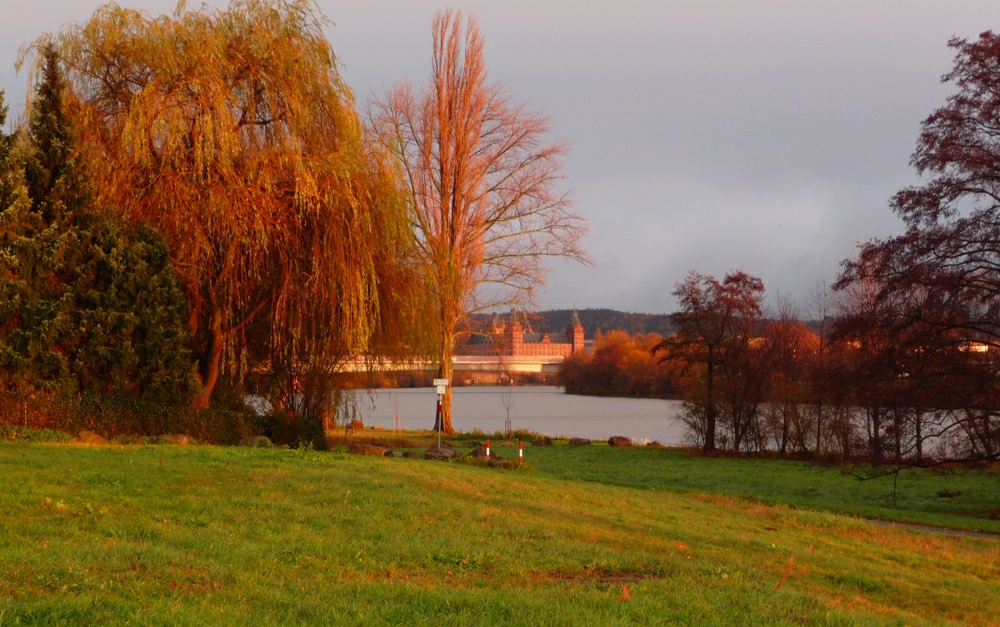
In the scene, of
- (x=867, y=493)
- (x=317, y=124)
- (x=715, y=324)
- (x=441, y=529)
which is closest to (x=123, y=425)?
(x=317, y=124)

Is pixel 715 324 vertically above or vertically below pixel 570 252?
below

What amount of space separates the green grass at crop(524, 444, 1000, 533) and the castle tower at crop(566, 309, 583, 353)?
47.1 metres

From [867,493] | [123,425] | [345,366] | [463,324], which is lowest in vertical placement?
[867,493]

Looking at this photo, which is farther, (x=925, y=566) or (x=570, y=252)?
(x=570, y=252)

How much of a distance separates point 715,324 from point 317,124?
68.2 feet

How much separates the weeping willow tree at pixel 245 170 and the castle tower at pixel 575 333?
193 feet

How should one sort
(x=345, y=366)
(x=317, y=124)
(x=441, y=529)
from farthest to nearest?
(x=345, y=366)
(x=317, y=124)
(x=441, y=529)

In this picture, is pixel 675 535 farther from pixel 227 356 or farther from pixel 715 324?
pixel 715 324

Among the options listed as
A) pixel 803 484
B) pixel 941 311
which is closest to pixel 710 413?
pixel 803 484

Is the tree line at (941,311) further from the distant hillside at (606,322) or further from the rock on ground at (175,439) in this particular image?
the distant hillside at (606,322)

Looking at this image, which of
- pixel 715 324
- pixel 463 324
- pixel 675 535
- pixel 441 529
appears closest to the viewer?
pixel 441 529

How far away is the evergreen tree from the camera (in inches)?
691

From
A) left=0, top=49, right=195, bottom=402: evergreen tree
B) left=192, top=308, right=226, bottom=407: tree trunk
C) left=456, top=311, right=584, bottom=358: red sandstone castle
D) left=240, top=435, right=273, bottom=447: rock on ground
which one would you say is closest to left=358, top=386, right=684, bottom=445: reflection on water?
left=456, top=311, right=584, bottom=358: red sandstone castle

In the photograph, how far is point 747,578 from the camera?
7828 mm
